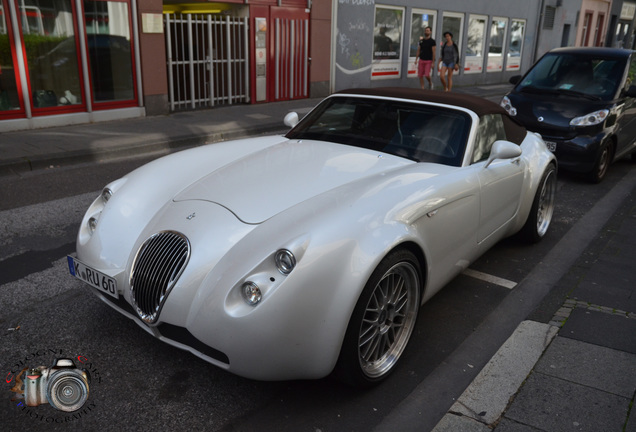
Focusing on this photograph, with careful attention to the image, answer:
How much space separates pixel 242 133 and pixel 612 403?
9.01m

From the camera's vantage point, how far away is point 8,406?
8.99ft

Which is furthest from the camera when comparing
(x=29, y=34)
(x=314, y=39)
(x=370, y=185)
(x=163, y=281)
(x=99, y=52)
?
(x=314, y=39)

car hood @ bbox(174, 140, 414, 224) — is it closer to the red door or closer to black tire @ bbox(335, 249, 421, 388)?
black tire @ bbox(335, 249, 421, 388)

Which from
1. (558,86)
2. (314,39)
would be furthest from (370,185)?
(314,39)

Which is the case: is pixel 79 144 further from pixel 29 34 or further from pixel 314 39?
pixel 314 39

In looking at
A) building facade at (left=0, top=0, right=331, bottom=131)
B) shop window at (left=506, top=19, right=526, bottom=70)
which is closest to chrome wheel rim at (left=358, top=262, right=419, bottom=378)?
building facade at (left=0, top=0, right=331, bottom=131)

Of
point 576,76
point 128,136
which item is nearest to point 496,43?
point 576,76

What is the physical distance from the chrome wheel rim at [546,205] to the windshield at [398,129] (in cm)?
171

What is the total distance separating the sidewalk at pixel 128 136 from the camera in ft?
26.9

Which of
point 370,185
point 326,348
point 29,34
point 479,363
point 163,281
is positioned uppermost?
point 29,34

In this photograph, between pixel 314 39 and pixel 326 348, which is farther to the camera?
pixel 314 39

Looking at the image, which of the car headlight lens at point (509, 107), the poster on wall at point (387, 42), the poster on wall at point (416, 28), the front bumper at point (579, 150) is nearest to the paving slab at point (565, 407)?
the front bumper at point (579, 150)

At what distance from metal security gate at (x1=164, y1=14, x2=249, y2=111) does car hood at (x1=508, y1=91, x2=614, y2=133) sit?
7.66 meters

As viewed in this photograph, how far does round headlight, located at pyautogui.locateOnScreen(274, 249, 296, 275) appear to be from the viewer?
256 cm
